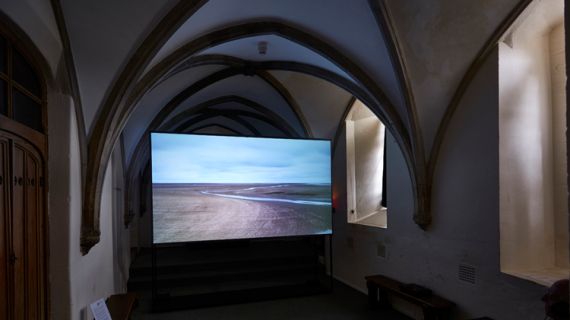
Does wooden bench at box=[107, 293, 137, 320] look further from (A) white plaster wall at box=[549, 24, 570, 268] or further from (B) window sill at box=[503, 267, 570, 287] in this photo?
(A) white plaster wall at box=[549, 24, 570, 268]

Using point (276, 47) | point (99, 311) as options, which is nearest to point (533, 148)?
point (276, 47)

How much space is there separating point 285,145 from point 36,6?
142 inches

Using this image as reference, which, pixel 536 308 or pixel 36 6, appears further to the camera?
pixel 536 308

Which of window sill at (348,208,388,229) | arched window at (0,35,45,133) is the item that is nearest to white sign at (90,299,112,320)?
arched window at (0,35,45,133)

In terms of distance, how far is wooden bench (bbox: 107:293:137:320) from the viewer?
3.40 m

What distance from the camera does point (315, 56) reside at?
4.82 meters

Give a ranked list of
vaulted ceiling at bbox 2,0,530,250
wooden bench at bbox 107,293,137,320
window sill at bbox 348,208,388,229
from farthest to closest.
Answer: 1. window sill at bbox 348,208,388,229
2. wooden bench at bbox 107,293,137,320
3. vaulted ceiling at bbox 2,0,530,250

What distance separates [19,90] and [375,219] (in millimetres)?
5048

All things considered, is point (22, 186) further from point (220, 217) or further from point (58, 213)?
point (220, 217)

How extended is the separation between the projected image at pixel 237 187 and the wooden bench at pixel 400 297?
1082 mm

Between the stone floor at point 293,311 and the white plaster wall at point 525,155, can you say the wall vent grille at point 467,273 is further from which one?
the stone floor at point 293,311

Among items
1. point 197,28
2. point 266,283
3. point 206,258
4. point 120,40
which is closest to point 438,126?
point 197,28

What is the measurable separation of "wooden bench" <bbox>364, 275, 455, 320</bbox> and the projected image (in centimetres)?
108

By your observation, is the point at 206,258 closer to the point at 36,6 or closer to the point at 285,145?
the point at 285,145
